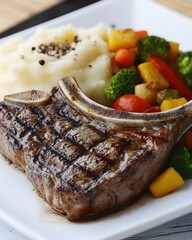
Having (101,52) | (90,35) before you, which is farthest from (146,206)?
(90,35)

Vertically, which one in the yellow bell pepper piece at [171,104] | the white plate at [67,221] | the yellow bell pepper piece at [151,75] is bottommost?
the white plate at [67,221]

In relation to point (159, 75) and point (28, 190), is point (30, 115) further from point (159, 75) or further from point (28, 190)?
point (159, 75)

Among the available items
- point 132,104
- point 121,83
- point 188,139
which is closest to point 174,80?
point 121,83

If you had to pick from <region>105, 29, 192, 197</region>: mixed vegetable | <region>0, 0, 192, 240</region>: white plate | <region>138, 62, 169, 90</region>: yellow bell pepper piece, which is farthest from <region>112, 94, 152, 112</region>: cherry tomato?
<region>0, 0, 192, 240</region>: white plate

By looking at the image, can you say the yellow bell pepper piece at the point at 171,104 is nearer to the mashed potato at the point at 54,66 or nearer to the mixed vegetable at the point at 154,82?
the mixed vegetable at the point at 154,82

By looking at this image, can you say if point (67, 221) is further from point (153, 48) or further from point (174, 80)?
point (153, 48)

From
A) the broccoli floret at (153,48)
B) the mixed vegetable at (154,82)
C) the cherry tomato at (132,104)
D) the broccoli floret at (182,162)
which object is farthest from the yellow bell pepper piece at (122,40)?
the broccoli floret at (182,162)

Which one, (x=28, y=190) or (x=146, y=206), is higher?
(x=146, y=206)

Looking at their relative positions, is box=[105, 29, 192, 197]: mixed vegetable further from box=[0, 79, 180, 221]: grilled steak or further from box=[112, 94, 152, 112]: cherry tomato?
box=[0, 79, 180, 221]: grilled steak
